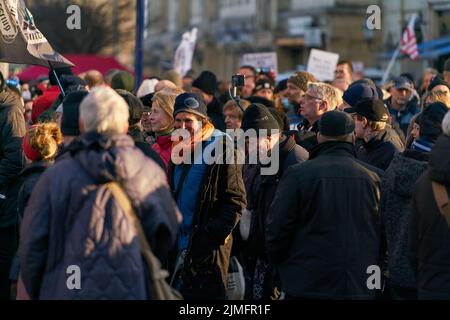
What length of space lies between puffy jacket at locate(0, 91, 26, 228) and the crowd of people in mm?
11

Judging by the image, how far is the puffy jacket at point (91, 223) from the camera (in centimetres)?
607

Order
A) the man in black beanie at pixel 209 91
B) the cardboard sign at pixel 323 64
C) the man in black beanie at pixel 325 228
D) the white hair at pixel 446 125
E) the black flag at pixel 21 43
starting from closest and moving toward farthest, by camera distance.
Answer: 1. the white hair at pixel 446 125
2. the man in black beanie at pixel 325 228
3. the black flag at pixel 21 43
4. the man in black beanie at pixel 209 91
5. the cardboard sign at pixel 323 64

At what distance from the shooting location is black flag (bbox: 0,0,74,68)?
10766mm

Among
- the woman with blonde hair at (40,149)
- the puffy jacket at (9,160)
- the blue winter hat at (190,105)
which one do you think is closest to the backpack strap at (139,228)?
the woman with blonde hair at (40,149)

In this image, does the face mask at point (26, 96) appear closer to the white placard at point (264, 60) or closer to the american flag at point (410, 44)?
the white placard at point (264, 60)

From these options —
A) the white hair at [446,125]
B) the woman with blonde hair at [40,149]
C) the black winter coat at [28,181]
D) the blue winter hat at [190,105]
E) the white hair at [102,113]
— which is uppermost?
the white hair at [102,113]

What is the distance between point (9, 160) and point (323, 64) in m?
10.0

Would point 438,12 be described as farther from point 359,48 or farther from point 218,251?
point 218,251

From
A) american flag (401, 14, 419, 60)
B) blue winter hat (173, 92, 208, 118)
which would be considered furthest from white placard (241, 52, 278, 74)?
blue winter hat (173, 92, 208, 118)

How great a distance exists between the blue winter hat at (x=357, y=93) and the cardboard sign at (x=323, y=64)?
7753 millimetres

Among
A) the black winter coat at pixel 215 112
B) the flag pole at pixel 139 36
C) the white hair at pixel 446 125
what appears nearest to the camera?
the white hair at pixel 446 125

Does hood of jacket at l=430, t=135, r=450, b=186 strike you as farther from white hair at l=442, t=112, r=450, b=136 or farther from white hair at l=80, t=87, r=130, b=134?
white hair at l=80, t=87, r=130, b=134

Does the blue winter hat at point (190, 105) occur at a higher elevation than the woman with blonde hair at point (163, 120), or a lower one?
higher
